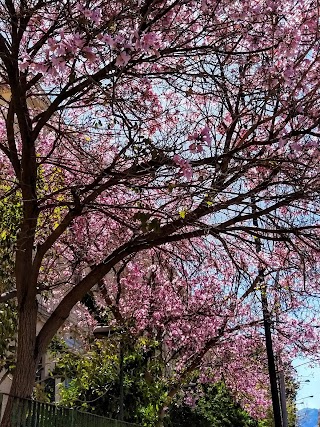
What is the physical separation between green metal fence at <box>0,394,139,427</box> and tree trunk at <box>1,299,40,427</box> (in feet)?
1.32

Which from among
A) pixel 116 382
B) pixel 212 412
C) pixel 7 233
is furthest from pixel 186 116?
pixel 212 412

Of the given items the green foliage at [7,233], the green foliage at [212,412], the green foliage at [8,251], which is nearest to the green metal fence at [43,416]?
the green foliage at [8,251]

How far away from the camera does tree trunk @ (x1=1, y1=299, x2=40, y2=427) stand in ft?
24.1

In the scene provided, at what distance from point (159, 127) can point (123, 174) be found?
6.98 ft

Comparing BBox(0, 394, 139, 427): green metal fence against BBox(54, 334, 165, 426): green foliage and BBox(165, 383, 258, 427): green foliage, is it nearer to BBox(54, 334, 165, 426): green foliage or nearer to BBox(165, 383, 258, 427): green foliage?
BBox(54, 334, 165, 426): green foliage

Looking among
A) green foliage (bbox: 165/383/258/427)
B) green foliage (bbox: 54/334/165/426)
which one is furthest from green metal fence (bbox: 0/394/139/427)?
green foliage (bbox: 165/383/258/427)

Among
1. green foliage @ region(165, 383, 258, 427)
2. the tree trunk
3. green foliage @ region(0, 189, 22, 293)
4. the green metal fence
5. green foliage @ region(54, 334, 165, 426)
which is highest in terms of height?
green foliage @ region(165, 383, 258, 427)

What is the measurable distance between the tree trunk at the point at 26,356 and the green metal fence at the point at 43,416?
15.9 inches

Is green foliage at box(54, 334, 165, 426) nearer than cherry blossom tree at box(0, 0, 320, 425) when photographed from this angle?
No

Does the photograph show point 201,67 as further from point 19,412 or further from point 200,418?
point 200,418

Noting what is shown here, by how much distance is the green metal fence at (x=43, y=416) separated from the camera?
615 cm

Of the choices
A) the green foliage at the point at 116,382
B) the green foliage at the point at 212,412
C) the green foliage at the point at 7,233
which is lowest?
the green foliage at the point at 116,382

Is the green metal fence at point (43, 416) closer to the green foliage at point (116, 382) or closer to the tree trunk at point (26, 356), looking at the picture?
the tree trunk at point (26, 356)

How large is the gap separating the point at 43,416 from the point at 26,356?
0.96 meters
